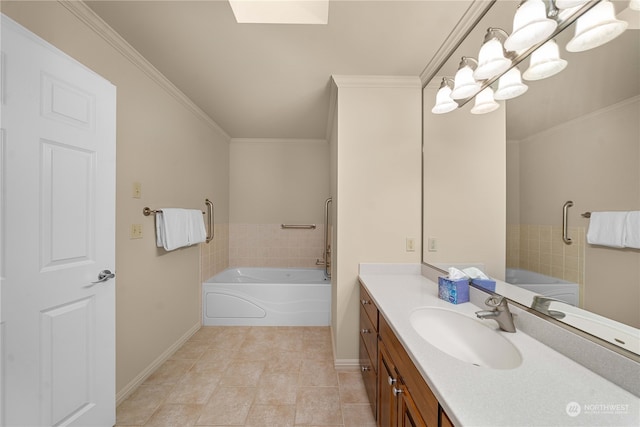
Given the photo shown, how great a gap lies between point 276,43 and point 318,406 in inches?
94.8

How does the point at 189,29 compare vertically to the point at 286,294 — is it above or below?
above

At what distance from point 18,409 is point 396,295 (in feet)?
5.80

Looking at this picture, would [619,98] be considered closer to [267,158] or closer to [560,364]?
[560,364]

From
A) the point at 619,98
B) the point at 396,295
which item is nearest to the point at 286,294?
the point at 396,295

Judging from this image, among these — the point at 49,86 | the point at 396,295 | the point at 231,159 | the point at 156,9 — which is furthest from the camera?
the point at 231,159

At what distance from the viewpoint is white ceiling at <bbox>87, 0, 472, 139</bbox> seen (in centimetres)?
132

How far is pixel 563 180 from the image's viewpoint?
842 mm

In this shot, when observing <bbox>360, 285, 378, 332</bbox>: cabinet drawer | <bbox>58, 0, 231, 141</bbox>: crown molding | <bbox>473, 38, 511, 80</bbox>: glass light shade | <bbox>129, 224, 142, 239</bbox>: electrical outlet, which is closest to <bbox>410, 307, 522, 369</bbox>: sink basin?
<bbox>360, 285, 378, 332</bbox>: cabinet drawer

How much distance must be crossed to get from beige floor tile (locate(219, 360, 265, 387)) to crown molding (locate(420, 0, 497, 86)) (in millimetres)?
2667

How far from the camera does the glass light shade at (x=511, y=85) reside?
1.04m

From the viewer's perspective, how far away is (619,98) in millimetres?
680

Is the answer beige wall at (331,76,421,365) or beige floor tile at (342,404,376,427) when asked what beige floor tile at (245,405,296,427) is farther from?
beige wall at (331,76,421,365)

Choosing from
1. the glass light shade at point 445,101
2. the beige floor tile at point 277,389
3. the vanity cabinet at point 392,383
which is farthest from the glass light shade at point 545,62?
the beige floor tile at point 277,389

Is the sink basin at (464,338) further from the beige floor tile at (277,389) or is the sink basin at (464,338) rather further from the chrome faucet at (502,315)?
the beige floor tile at (277,389)
